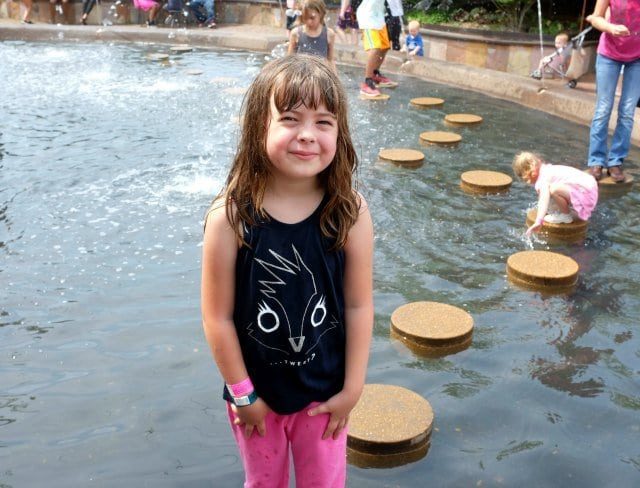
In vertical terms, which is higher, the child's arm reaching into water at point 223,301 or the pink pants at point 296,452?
the child's arm reaching into water at point 223,301

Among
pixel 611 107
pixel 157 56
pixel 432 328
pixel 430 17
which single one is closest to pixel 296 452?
pixel 432 328

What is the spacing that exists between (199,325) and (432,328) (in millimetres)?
1105

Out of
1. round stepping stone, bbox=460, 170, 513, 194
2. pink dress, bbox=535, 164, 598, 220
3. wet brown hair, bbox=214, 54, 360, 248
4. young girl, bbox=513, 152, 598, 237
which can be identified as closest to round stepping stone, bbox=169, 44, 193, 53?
round stepping stone, bbox=460, 170, 513, 194

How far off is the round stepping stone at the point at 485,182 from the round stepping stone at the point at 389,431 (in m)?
2.81

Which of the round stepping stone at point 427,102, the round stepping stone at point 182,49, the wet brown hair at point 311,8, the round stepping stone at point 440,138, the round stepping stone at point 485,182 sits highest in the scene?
the wet brown hair at point 311,8

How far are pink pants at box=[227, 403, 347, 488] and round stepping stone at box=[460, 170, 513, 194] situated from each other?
3.63m

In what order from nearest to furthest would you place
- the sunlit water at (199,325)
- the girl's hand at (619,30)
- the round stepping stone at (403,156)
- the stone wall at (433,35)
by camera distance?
1. the sunlit water at (199,325)
2. the girl's hand at (619,30)
3. the round stepping stone at (403,156)
4. the stone wall at (433,35)

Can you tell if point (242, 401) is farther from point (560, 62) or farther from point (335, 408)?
point (560, 62)

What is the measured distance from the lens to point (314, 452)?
1.93 metres

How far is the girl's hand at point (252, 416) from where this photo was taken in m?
1.85

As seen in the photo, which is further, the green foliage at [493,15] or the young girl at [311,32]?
the green foliage at [493,15]

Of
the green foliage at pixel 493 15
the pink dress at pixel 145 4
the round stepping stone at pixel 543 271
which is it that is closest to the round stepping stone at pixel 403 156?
the round stepping stone at pixel 543 271

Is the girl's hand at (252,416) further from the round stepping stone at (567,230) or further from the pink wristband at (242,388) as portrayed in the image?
the round stepping stone at (567,230)

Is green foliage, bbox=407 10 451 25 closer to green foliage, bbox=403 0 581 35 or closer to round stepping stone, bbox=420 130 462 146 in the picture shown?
green foliage, bbox=403 0 581 35
